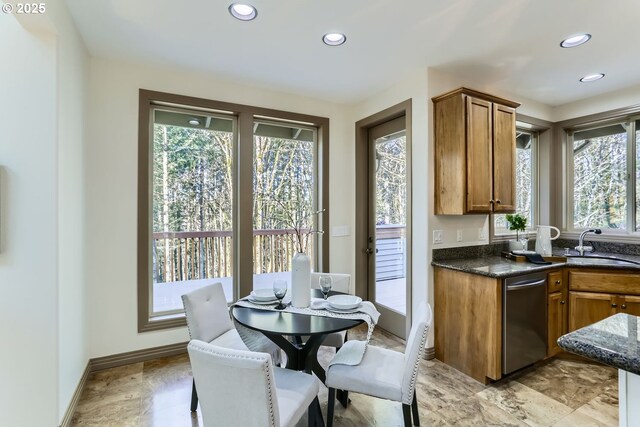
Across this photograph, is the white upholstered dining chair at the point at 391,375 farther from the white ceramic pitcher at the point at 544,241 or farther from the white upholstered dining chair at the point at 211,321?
the white ceramic pitcher at the point at 544,241

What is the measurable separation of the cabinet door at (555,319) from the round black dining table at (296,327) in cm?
210

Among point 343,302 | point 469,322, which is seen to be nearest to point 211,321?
Result: point 343,302

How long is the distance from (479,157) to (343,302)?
73.0 inches

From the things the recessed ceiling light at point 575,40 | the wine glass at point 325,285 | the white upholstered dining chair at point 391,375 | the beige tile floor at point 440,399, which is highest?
the recessed ceiling light at point 575,40

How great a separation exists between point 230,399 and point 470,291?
6.93ft

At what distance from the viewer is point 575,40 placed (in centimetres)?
246

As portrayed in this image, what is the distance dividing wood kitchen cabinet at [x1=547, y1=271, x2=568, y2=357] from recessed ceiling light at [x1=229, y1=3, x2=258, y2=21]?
3240 millimetres

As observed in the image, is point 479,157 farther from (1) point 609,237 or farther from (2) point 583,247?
(1) point 609,237

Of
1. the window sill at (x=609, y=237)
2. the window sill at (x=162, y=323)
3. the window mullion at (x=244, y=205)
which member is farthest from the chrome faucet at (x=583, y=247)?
the window sill at (x=162, y=323)

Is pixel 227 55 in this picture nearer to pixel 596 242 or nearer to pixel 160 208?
pixel 160 208

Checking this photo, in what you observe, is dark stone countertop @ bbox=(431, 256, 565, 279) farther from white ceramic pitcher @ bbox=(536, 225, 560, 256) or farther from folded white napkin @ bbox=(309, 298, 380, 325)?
folded white napkin @ bbox=(309, 298, 380, 325)

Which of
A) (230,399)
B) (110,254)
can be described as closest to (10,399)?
(110,254)

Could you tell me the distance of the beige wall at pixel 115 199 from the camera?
2.71 meters

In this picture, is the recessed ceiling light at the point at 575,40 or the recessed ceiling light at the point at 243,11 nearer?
the recessed ceiling light at the point at 243,11
